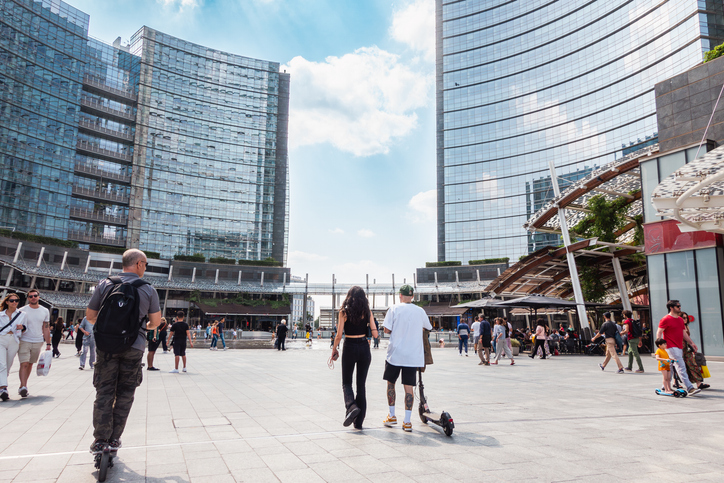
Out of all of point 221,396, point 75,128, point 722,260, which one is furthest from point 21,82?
point 722,260

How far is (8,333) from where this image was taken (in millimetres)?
7203

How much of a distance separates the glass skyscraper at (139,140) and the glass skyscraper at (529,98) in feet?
110

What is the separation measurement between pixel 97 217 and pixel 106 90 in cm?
1920

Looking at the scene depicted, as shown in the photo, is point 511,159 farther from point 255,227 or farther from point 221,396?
point 221,396

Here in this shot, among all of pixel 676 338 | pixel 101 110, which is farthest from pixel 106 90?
pixel 676 338

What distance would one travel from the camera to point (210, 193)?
77.1 m

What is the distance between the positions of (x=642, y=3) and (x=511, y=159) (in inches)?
1138

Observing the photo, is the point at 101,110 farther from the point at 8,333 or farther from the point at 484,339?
the point at 8,333

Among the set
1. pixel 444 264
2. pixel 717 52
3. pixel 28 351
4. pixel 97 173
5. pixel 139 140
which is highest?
pixel 139 140

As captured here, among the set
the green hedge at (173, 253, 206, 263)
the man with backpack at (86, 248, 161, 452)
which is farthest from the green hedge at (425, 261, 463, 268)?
the man with backpack at (86, 248, 161, 452)

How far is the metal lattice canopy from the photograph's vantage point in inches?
457

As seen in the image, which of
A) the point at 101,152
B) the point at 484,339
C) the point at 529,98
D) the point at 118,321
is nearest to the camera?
the point at 118,321

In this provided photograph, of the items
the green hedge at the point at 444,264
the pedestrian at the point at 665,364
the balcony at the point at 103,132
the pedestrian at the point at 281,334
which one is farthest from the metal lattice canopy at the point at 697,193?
the balcony at the point at 103,132

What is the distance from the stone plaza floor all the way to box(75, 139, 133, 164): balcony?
→ 6517 centimetres
